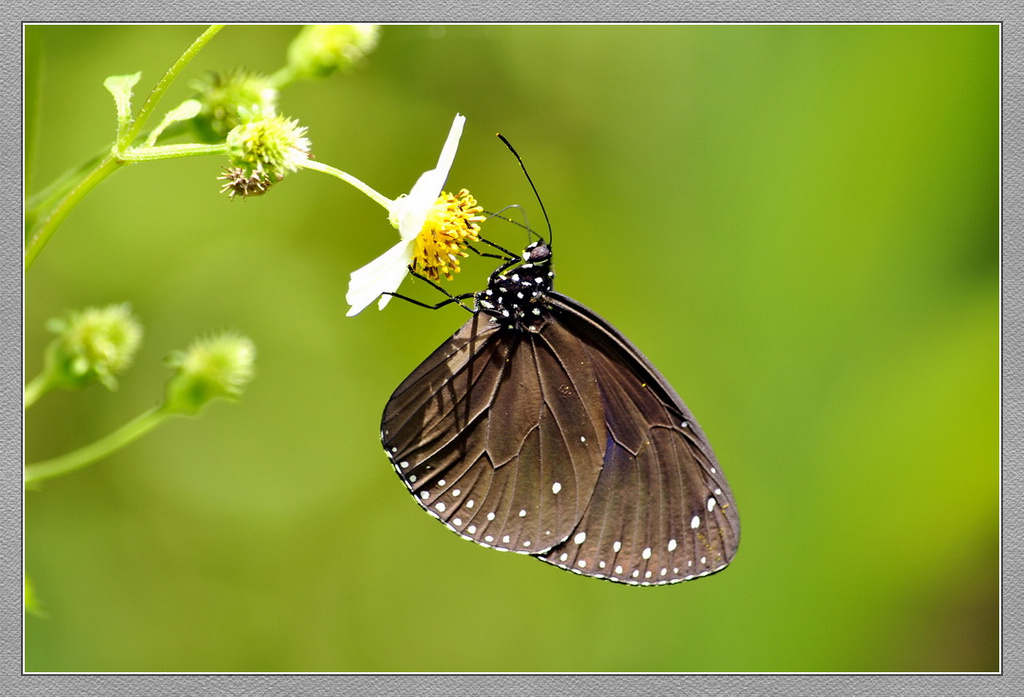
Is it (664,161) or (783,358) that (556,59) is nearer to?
(664,161)

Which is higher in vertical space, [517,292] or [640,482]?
[517,292]

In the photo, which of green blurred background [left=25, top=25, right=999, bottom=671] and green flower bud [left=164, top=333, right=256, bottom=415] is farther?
green blurred background [left=25, top=25, right=999, bottom=671]

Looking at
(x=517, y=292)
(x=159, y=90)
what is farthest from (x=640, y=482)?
(x=159, y=90)

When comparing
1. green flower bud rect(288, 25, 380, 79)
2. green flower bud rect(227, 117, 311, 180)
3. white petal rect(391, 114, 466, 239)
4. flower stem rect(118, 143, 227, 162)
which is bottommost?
flower stem rect(118, 143, 227, 162)

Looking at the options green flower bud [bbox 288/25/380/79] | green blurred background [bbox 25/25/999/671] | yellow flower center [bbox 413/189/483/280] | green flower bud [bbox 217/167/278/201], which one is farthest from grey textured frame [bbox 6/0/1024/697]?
green flower bud [bbox 217/167/278/201]

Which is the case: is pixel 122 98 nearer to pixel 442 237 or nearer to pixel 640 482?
pixel 442 237

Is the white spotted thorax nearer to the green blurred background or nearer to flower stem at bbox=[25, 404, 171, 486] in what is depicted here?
the green blurred background

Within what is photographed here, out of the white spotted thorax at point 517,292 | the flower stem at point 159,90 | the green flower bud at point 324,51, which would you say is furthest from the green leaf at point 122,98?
the white spotted thorax at point 517,292
